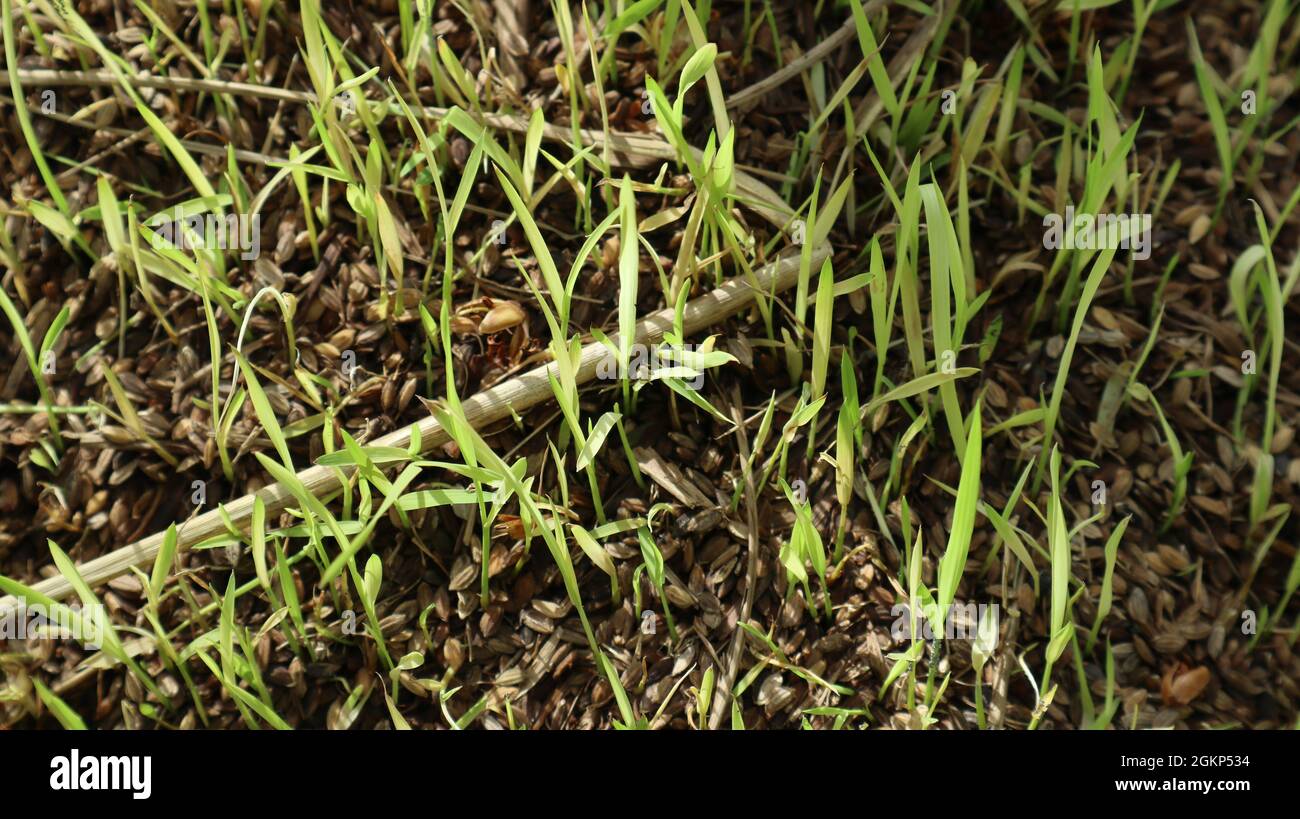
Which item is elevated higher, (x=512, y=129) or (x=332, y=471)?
(x=512, y=129)

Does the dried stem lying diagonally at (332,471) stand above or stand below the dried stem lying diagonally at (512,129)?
below

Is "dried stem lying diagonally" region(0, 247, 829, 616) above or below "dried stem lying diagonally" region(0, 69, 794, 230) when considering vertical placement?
below

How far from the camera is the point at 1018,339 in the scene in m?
1.20

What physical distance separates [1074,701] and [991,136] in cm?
73

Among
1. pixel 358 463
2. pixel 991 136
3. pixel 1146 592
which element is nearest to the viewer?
pixel 358 463

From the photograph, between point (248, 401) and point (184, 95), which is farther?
point (184, 95)

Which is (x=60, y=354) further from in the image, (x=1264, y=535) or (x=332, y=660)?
(x=1264, y=535)

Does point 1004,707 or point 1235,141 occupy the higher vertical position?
point 1235,141

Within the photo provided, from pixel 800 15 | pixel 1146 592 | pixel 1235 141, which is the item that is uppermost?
pixel 800 15

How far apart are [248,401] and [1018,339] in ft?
3.22

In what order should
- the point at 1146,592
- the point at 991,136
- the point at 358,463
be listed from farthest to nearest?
the point at 991,136 < the point at 1146,592 < the point at 358,463

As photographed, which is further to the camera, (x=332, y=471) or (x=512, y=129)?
(x=512, y=129)
